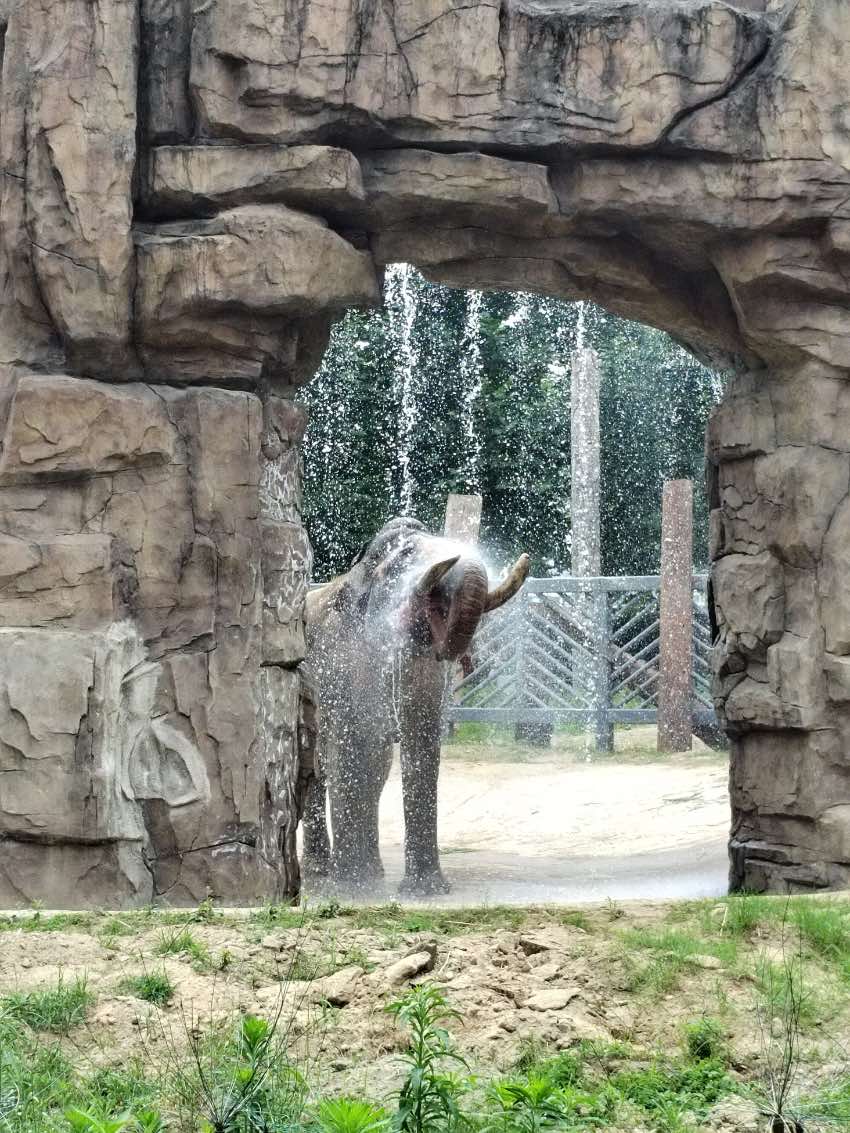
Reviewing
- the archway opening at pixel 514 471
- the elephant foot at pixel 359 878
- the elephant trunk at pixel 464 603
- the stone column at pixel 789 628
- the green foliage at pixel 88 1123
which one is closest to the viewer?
the green foliage at pixel 88 1123

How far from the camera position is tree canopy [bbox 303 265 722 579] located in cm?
1596

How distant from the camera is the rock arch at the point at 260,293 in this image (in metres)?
5.73

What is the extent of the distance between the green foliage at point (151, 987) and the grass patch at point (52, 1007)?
0.39 feet

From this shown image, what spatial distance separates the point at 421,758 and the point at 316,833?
83cm

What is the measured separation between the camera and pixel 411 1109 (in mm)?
2793

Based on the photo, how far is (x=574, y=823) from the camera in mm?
9898

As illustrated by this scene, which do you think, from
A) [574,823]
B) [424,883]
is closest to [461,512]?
[574,823]

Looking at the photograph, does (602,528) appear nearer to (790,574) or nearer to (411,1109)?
(790,574)

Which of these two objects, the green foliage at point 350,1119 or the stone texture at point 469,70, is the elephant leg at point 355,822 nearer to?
the stone texture at point 469,70

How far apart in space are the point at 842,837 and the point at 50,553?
3321 millimetres

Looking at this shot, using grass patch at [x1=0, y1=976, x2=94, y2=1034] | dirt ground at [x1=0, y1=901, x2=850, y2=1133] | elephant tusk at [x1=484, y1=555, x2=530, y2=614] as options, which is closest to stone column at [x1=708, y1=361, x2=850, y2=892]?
elephant tusk at [x1=484, y1=555, x2=530, y2=614]

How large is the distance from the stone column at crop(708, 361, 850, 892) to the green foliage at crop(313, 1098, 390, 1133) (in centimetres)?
386

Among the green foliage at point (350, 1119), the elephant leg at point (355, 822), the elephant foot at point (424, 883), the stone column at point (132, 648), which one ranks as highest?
the stone column at point (132, 648)

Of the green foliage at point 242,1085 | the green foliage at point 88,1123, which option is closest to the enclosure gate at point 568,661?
the green foliage at point 242,1085
